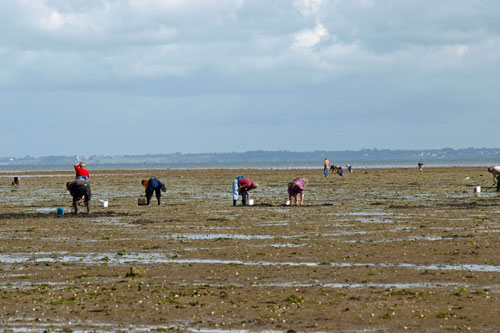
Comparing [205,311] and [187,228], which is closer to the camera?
[205,311]

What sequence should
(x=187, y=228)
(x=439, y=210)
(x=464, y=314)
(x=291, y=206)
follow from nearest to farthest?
(x=464, y=314) → (x=187, y=228) → (x=439, y=210) → (x=291, y=206)

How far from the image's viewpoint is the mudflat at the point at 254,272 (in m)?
11.8

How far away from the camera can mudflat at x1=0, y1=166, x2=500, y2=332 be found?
11750mm

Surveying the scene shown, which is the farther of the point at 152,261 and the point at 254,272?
the point at 152,261

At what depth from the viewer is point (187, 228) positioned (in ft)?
84.6

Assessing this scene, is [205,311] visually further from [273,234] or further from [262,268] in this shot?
[273,234]

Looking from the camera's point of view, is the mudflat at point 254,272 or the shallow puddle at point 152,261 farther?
the shallow puddle at point 152,261

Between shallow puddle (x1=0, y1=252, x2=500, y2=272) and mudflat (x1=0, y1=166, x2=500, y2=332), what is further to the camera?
shallow puddle (x1=0, y1=252, x2=500, y2=272)

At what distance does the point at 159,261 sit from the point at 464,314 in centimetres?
814

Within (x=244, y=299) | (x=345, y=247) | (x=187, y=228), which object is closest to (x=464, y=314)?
(x=244, y=299)

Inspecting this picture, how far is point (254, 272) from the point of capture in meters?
16.0

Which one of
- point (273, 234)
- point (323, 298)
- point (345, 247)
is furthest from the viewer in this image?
point (273, 234)

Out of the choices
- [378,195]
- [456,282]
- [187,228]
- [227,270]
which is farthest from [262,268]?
[378,195]

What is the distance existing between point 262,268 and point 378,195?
1128 inches
